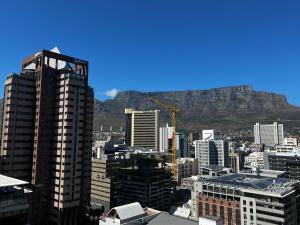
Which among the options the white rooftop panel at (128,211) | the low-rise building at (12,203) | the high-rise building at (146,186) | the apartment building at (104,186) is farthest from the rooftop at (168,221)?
the apartment building at (104,186)

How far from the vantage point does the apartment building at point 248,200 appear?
112 metres

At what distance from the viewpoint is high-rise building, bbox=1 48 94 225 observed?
391 ft

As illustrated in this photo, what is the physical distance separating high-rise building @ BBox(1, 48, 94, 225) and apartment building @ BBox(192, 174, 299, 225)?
166ft

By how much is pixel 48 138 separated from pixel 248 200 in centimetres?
8289

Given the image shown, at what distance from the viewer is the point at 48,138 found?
125m

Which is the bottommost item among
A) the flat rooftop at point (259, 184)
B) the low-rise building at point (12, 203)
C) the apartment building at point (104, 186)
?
the apartment building at point (104, 186)

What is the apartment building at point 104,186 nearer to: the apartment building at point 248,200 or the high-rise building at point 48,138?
the high-rise building at point 48,138

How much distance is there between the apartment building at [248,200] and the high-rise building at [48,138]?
5055 centimetres

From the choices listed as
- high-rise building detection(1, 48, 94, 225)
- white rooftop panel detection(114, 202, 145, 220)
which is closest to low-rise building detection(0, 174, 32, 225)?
white rooftop panel detection(114, 202, 145, 220)

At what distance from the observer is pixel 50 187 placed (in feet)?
400

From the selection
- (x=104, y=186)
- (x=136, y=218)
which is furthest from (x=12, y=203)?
(x=104, y=186)

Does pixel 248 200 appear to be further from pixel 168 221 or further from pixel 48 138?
pixel 48 138

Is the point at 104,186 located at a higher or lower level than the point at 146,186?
lower

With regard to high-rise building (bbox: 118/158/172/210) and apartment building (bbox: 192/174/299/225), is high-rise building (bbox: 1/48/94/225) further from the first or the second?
apartment building (bbox: 192/174/299/225)
